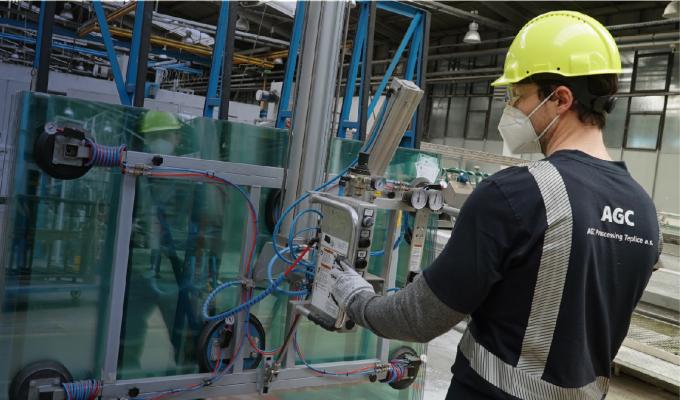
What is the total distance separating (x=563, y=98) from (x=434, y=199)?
1084mm

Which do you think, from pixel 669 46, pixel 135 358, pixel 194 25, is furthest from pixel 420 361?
pixel 669 46

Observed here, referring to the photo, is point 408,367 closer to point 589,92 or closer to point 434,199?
point 434,199

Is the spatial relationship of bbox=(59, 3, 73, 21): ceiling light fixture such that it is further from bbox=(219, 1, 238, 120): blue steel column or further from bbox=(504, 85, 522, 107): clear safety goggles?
bbox=(504, 85, 522, 107): clear safety goggles

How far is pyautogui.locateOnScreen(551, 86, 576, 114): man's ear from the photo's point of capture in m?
1.12

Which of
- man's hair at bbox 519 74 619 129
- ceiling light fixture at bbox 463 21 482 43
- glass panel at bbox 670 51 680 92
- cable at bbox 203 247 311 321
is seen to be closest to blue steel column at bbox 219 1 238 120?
cable at bbox 203 247 311 321

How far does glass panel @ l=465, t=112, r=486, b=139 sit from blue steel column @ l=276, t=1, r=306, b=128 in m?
8.35

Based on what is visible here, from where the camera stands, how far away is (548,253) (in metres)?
0.99

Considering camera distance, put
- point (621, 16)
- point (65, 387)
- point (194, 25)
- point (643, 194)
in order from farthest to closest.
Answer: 1. point (621, 16)
2. point (194, 25)
3. point (65, 387)
4. point (643, 194)

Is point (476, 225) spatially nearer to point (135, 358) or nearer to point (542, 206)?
point (542, 206)

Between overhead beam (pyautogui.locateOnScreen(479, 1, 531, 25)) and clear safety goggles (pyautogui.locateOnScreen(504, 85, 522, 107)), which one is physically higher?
overhead beam (pyautogui.locateOnScreen(479, 1, 531, 25))

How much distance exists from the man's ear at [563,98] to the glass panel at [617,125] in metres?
8.32

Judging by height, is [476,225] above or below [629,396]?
above

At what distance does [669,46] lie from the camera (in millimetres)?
6590

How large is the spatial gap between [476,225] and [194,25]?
228 inches
